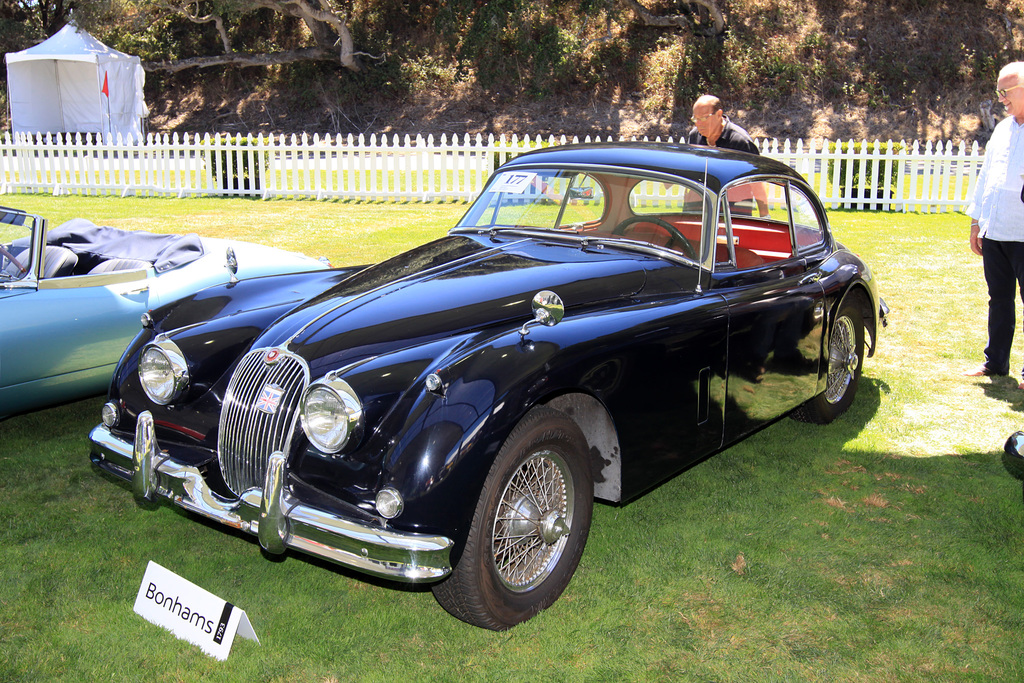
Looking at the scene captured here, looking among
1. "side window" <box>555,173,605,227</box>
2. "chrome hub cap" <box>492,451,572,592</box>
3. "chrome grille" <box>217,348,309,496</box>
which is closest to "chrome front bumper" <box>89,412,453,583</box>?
"chrome grille" <box>217,348,309,496</box>

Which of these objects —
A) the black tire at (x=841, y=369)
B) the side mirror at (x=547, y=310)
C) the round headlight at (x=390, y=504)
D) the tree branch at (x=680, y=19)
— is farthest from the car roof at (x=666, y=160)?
the tree branch at (x=680, y=19)

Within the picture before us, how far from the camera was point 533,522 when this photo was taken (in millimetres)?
3004

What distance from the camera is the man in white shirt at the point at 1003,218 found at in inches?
203

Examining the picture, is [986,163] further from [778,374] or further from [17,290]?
[17,290]

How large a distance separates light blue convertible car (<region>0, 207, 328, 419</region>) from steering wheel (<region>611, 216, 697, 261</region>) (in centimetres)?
194

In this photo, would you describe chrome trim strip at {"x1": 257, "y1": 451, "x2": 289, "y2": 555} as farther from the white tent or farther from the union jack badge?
the white tent

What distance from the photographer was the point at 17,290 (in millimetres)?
4574

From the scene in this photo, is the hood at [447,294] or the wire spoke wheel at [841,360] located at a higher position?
the hood at [447,294]

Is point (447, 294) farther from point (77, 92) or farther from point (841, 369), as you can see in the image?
point (77, 92)

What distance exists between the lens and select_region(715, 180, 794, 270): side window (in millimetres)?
4074

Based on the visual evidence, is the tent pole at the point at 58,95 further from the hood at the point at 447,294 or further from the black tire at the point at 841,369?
the black tire at the point at 841,369

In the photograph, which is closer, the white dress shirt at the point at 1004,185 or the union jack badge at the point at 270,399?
the union jack badge at the point at 270,399

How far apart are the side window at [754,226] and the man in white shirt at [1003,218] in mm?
1544

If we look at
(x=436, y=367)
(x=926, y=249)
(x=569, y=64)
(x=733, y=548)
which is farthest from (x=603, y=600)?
(x=569, y=64)
